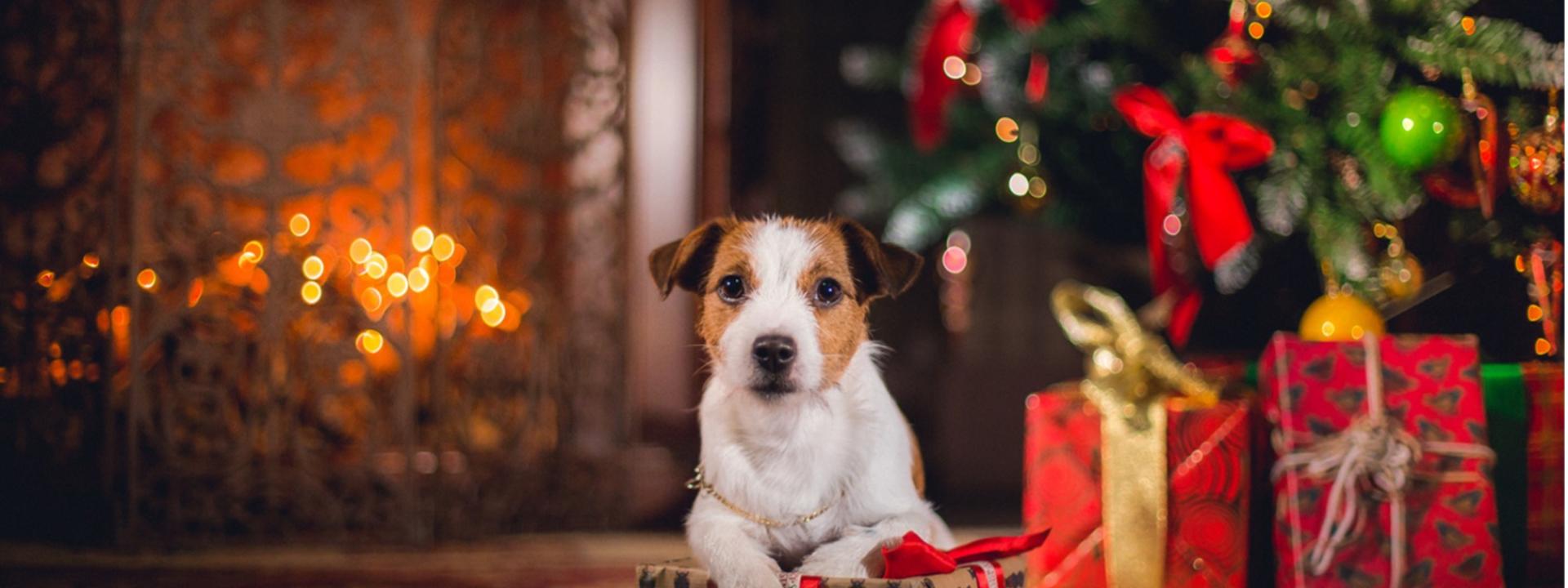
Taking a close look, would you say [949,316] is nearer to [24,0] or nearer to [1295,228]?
[1295,228]

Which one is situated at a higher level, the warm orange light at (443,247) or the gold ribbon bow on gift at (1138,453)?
the warm orange light at (443,247)

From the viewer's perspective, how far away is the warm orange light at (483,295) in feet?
8.47

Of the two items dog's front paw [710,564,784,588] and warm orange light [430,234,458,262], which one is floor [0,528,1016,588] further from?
dog's front paw [710,564,784,588]

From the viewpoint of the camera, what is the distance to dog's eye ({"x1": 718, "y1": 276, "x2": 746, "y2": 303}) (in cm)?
102

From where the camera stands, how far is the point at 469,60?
2502mm

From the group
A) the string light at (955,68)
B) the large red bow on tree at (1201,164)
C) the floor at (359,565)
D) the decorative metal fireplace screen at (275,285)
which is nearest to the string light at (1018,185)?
the string light at (955,68)

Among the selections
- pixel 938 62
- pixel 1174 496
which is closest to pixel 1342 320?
pixel 1174 496

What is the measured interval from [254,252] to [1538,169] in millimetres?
2392

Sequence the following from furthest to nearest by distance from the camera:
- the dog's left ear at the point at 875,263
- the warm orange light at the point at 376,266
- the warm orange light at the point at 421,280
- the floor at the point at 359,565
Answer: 1. the warm orange light at the point at 421,280
2. the warm orange light at the point at 376,266
3. the floor at the point at 359,565
4. the dog's left ear at the point at 875,263

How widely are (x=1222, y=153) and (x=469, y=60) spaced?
5.34 feet

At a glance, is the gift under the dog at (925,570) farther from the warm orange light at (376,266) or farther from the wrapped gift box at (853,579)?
the warm orange light at (376,266)

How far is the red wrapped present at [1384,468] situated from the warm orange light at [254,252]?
6.60 ft

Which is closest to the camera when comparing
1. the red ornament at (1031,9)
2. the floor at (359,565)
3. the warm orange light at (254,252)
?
the floor at (359,565)

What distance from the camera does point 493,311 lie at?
2.62 metres
